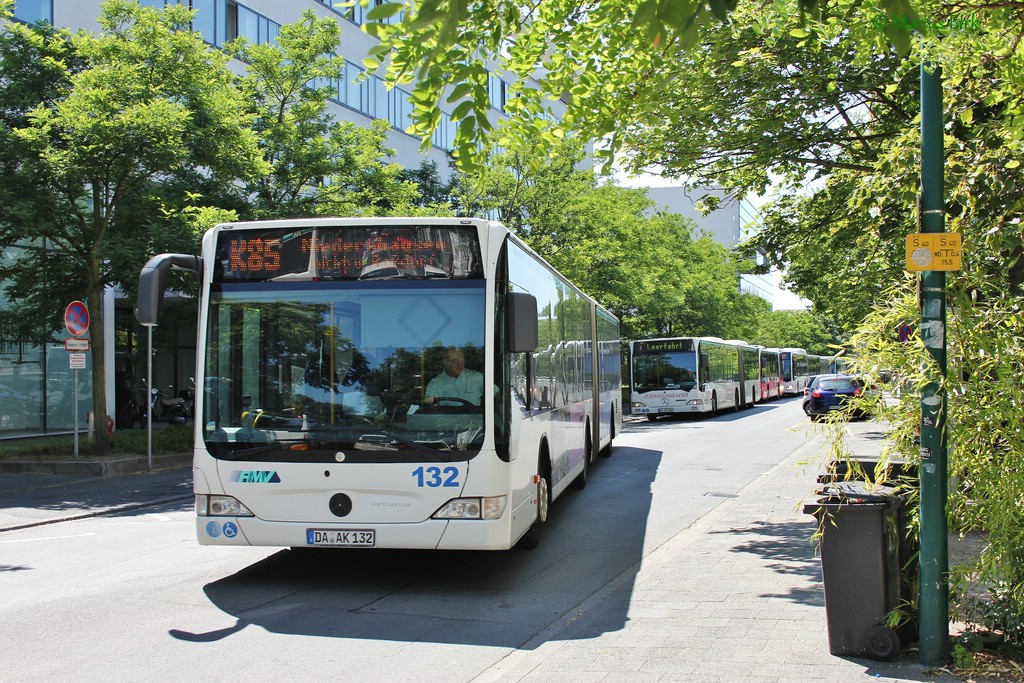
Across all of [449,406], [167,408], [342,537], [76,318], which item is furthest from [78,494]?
[167,408]

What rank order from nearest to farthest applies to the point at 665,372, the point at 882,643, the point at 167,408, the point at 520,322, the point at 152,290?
the point at 882,643, the point at 152,290, the point at 520,322, the point at 167,408, the point at 665,372

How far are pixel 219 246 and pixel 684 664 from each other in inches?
188

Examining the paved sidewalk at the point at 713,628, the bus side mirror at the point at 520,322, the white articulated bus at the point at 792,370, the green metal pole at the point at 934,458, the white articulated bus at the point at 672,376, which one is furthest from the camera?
the white articulated bus at the point at 792,370

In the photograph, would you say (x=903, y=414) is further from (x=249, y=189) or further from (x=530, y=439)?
(x=249, y=189)

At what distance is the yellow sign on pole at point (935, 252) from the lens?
509 cm

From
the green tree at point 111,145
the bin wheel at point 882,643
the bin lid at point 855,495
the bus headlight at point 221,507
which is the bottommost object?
the bin wheel at point 882,643

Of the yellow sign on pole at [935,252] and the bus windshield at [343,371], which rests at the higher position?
the yellow sign on pole at [935,252]

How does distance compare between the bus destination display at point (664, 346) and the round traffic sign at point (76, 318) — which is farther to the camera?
the bus destination display at point (664, 346)

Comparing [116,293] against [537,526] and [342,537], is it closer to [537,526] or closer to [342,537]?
[537,526]

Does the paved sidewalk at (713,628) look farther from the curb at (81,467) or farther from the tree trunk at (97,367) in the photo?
the tree trunk at (97,367)

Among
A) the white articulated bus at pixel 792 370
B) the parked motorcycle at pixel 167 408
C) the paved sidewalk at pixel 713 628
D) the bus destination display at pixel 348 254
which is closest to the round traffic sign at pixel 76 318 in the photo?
the bus destination display at pixel 348 254

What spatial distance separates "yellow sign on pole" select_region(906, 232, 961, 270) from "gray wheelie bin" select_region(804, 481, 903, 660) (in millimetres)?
1368

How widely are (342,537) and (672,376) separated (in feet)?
95.4

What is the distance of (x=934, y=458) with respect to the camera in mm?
5098
